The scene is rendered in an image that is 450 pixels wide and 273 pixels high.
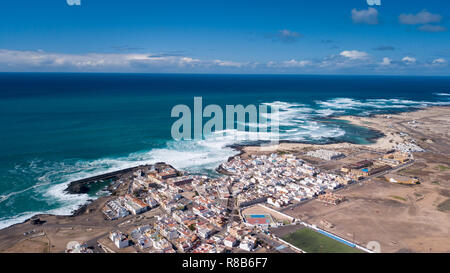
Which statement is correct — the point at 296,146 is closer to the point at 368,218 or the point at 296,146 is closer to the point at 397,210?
the point at 397,210

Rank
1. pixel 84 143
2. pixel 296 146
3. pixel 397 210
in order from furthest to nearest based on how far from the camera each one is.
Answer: pixel 296 146 → pixel 84 143 → pixel 397 210

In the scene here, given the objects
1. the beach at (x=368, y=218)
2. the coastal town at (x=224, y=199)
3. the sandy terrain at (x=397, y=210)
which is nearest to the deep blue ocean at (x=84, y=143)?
the beach at (x=368, y=218)

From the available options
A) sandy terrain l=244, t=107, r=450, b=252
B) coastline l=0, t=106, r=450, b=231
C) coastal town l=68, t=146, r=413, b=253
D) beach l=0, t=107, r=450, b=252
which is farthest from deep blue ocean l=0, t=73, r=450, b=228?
sandy terrain l=244, t=107, r=450, b=252

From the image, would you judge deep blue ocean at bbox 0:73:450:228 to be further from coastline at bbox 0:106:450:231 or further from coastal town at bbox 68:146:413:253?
coastal town at bbox 68:146:413:253

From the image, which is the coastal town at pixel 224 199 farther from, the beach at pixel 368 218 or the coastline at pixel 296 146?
the coastline at pixel 296 146

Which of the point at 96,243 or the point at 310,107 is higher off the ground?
the point at 310,107

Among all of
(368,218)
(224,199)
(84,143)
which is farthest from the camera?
(84,143)

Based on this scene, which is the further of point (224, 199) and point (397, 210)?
point (224, 199)

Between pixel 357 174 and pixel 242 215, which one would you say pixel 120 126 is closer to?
pixel 242 215

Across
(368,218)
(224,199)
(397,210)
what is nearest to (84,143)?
(224,199)

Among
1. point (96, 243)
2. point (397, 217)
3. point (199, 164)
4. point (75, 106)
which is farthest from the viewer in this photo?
point (75, 106)
